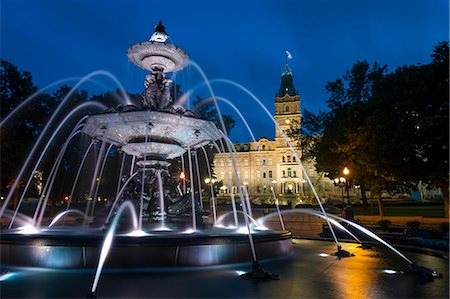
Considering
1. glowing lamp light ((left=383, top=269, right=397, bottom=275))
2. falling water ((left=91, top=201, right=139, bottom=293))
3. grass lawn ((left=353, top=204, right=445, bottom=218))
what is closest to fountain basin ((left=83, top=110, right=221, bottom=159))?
falling water ((left=91, top=201, right=139, bottom=293))

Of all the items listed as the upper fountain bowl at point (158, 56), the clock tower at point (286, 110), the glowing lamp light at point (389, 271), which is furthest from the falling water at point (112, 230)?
the clock tower at point (286, 110)

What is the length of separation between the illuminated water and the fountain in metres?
0.36

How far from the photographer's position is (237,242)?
8.44m

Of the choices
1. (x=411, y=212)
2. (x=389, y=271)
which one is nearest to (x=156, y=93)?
(x=389, y=271)

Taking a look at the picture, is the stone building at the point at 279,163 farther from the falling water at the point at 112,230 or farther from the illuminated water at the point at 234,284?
the illuminated water at the point at 234,284

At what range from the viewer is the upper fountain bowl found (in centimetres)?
1222

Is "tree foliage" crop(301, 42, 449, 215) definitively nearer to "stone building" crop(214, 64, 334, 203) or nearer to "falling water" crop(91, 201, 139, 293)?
"falling water" crop(91, 201, 139, 293)

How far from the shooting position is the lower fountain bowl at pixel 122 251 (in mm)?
7645

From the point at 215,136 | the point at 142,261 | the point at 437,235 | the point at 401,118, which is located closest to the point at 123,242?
the point at 142,261

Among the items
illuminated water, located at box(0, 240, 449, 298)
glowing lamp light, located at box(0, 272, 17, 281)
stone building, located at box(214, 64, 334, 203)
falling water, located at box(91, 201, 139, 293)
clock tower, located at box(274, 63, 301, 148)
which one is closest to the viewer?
illuminated water, located at box(0, 240, 449, 298)

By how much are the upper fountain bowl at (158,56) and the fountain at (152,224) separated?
1.3 inches

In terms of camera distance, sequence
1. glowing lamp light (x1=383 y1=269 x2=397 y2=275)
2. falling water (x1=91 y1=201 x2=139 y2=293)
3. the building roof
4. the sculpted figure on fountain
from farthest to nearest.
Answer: the building roof → the sculpted figure on fountain → glowing lamp light (x1=383 y1=269 x2=397 y2=275) → falling water (x1=91 y1=201 x2=139 y2=293)

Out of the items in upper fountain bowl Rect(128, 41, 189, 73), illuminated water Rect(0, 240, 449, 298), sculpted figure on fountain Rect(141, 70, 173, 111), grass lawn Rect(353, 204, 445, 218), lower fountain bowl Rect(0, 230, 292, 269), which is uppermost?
upper fountain bowl Rect(128, 41, 189, 73)

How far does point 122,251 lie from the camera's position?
7.66 meters
